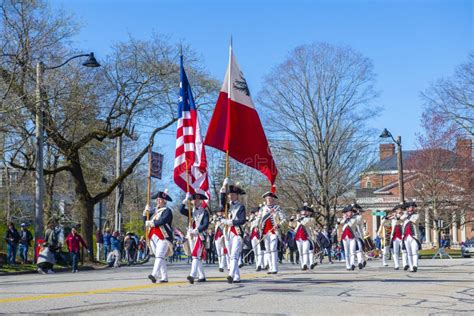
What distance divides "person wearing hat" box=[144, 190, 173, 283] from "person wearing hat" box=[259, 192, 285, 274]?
3955 millimetres

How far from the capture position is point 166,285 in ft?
51.2

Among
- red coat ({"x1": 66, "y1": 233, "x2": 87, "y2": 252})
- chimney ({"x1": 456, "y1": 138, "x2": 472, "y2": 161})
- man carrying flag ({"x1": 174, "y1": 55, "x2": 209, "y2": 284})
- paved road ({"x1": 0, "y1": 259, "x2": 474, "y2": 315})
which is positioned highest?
chimney ({"x1": 456, "y1": 138, "x2": 472, "y2": 161})

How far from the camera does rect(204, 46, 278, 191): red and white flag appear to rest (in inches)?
672

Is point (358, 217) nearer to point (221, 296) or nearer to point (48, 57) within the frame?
point (221, 296)

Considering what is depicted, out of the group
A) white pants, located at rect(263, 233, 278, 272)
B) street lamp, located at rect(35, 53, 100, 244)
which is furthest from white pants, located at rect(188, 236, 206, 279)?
street lamp, located at rect(35, 53, 100, 244)

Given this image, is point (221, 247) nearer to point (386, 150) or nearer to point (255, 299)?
point (255, 299)

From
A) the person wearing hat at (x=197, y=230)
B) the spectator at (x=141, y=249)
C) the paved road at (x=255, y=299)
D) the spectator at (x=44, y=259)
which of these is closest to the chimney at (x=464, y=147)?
the spectator at (x=141, y=249)

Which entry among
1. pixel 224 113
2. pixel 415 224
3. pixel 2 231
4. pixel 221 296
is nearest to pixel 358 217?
pixel 415 224

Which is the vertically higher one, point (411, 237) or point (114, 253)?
point (411, 237)

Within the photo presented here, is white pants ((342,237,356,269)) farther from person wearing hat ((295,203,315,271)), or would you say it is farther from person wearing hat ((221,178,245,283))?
person wearing hat ((221,178,245,283))

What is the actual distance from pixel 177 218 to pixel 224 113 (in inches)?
2727

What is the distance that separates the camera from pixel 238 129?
17234 millimetres

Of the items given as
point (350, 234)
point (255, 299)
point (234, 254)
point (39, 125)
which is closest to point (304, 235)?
point (350, 234)

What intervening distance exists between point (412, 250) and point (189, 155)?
8776 mm
